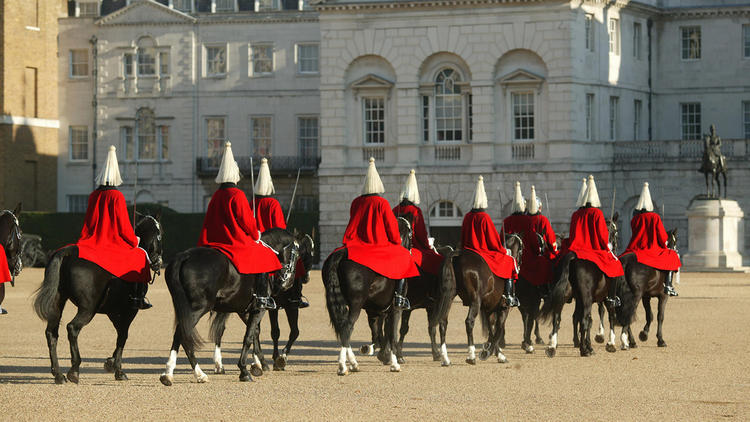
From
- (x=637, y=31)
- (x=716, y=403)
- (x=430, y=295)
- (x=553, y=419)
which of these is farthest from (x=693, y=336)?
(x=637, y=31)

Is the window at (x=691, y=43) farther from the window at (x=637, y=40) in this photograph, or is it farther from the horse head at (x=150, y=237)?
the horse head at (x=150, y=237)

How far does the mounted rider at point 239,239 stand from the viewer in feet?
57.3

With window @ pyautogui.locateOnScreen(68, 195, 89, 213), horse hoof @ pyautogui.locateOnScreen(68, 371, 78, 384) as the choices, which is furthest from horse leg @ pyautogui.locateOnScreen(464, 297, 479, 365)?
window @ pyautogui.locateOnScreen(68, 195, 89, 213)

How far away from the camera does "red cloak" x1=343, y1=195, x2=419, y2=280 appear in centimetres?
1836

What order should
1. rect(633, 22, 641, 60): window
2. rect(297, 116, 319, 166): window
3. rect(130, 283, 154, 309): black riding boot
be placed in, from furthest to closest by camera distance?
1. rect(297, 116, 319, 166): window
2. rect(633, 22, 641, 60): window
3. rect(130, 283, 154, 309): black riding boot

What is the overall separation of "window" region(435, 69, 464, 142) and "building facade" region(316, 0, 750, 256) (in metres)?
0.04

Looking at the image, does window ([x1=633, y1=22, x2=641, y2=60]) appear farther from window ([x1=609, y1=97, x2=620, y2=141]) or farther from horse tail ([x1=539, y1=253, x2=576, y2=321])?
horse tail ([x1=539, y1=253, x2=576, y2=321])

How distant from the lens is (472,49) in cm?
5269

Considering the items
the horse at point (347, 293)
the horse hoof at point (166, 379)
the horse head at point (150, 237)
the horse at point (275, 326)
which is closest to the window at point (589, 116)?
the horse at point (275, 326)

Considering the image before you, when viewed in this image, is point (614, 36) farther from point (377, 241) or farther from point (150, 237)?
point (150, 237)

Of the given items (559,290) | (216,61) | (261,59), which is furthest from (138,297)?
(216,61)

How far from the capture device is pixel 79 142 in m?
68.5

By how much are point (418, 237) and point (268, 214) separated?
2.01m

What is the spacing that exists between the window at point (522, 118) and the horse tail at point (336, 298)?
35.1 m
